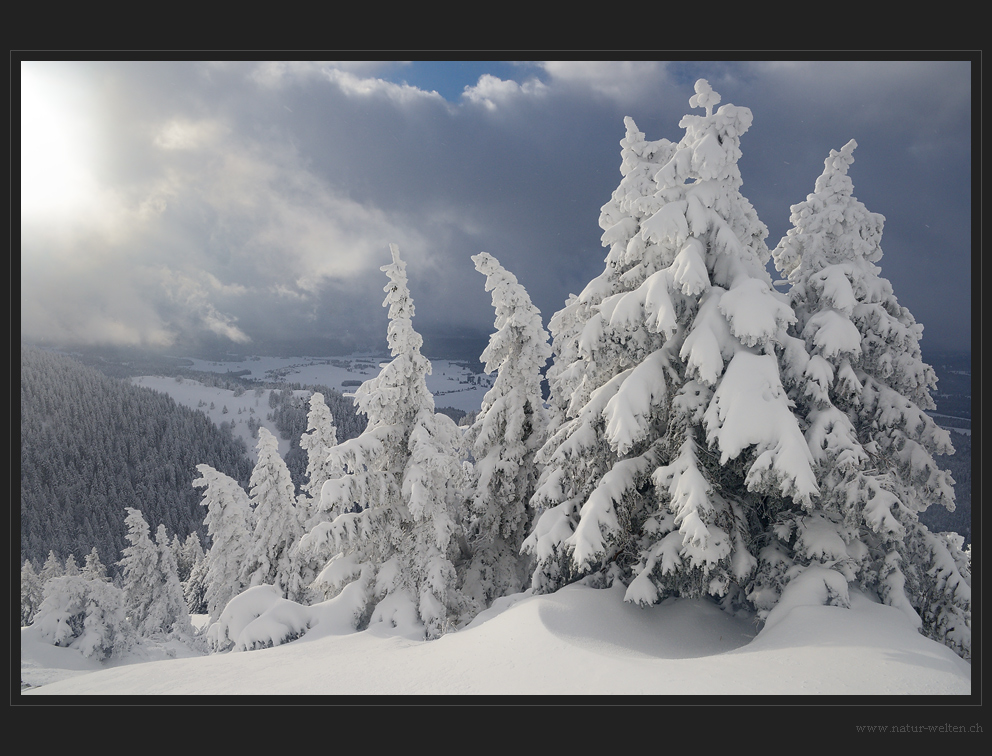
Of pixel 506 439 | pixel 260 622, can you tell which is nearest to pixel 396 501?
pixel 506 439

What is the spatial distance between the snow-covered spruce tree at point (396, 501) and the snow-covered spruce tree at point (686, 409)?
12.0 feet

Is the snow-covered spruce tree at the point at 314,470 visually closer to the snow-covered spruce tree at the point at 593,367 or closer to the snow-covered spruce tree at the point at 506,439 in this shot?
the snow-covered spruce tree at the point at 506,439

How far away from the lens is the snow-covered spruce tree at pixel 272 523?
22.1m

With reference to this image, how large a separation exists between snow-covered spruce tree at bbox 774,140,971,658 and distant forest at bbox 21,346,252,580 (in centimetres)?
9338

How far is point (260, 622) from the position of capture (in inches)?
427

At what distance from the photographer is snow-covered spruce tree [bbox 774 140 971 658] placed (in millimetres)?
7949

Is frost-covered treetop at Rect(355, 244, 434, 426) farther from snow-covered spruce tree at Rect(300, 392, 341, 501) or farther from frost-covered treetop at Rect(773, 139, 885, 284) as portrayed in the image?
frost-covered treetop at Rect(773, 139, 885, 284)

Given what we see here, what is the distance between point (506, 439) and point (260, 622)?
8.45 metres

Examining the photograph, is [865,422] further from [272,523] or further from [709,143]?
[272,523]

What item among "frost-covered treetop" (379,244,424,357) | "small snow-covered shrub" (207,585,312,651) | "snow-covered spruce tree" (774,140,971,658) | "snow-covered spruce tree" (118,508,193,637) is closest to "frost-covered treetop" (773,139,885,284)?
"snow-covered spruce tree" (774,140,971,658)

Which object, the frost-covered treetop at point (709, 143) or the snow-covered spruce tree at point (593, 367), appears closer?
the frost-covered treetop at point (709, 143)

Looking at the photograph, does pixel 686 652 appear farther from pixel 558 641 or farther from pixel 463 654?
pixel 463 654

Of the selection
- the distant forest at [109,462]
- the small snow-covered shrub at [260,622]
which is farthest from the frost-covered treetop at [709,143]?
the distant forest at [109,462]
